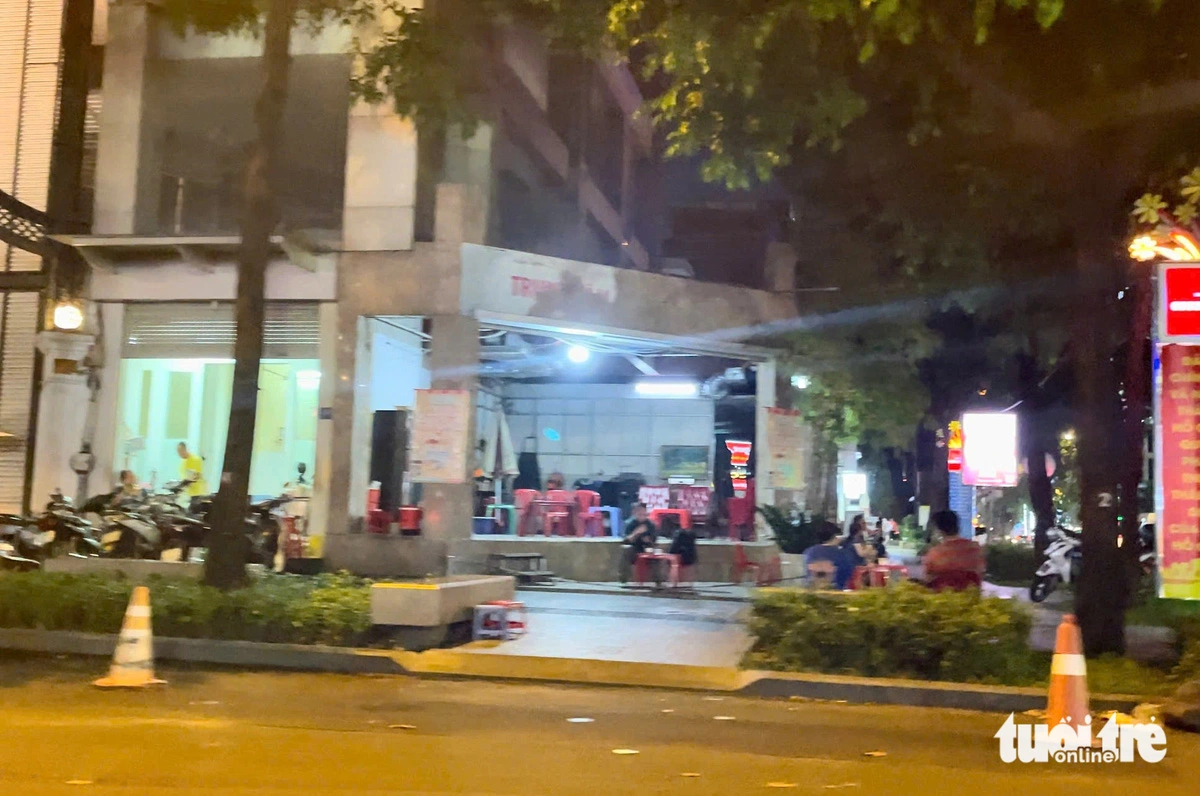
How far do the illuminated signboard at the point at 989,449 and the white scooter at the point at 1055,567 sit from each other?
1.53 meters

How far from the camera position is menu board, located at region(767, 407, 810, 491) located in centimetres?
1709

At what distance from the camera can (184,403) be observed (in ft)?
58.2

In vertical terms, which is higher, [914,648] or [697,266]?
[697,266]

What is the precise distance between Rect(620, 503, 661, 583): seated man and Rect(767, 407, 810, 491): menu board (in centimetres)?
223

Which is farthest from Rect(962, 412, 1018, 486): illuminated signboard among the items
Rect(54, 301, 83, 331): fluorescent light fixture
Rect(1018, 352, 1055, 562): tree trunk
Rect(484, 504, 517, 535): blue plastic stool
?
Rect(54, 301, 83, 331): fluorescent light fixture

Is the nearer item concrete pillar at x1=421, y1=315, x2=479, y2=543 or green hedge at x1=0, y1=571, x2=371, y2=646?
green hedge at x1=0, y1=571, x2=371, y2=646

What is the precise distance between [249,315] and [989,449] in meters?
13.3

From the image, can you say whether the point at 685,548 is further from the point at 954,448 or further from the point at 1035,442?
the point at 954,448

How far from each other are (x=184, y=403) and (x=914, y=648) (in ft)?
43.2

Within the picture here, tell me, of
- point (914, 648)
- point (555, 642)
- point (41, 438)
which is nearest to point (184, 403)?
point (41, 438)

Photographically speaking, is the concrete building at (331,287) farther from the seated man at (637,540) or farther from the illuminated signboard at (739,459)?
the illuminated signboard at (739,459)

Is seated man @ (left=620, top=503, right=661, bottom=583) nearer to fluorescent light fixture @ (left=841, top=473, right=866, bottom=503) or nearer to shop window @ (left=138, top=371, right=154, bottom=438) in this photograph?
shop window @ (left=138, top=371, right=154, bottom=438)

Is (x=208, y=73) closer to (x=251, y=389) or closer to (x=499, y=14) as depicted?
(x=499, y=14)

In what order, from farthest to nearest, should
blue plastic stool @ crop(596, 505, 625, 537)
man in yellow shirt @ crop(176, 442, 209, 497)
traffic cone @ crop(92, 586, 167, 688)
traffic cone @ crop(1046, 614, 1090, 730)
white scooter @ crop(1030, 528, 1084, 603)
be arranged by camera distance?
1. blue plastic stool @ crop(596, 505, 625, 537)
2. white scooter @ crop(1030, 528, 1084, 603)
3. man in yellow shirt @ crop(176, 442, 209, 497)
4. traffic cone @ crop(92, 586, 167, 688)
5. traffic cone @ crop(1046, 614, 1090, 730)
